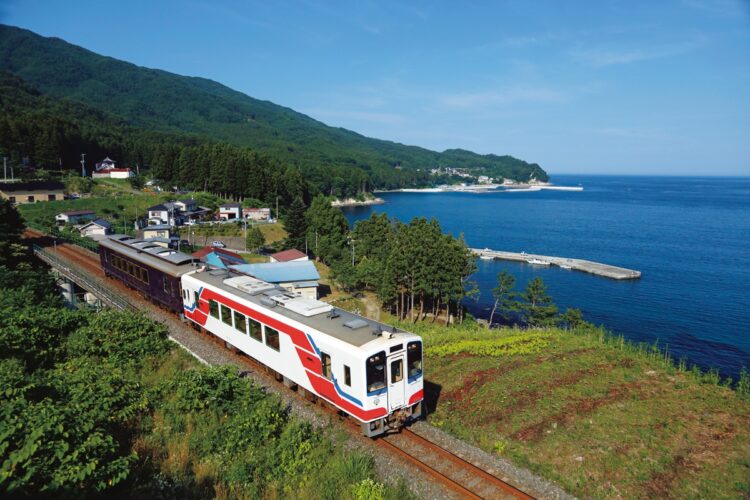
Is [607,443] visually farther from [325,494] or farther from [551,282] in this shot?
[551,282]

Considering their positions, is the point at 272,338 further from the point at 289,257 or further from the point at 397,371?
the point at 289,257

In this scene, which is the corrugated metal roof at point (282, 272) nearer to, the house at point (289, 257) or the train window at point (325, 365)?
the house at point (289, 257)

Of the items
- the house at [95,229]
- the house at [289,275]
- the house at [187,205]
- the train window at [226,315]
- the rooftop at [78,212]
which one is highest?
the house at [187,205]

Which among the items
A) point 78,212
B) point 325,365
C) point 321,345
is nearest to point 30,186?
point 78,212

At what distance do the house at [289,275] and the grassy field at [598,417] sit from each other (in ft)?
57.8

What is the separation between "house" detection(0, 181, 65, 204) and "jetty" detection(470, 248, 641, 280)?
197ft

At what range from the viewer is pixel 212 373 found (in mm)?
11625

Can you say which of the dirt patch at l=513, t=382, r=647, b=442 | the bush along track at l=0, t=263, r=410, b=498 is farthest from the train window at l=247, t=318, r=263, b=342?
the dirt patch at l=513, t=382, r=647, b=442

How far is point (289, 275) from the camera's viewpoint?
33.4 meters

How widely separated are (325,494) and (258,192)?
75.5 m

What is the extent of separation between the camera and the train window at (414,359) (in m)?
11.0

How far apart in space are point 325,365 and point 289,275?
74.8 feet

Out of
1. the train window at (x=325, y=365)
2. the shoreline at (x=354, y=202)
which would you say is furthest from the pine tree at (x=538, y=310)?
the shoreline at (x=354, y=202)

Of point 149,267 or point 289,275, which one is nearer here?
point 149,267
